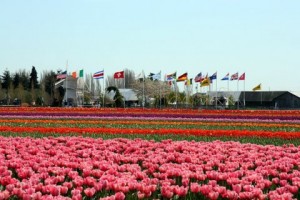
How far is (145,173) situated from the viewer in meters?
6.70

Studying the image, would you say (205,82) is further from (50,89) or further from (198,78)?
(50,89)

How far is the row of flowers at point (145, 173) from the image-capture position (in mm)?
5449

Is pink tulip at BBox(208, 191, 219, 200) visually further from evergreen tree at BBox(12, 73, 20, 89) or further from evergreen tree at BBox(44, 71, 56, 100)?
evergreen tree at BBox(12, 73, 20, 89)

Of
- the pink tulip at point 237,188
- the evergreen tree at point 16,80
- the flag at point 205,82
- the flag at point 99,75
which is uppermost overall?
the evergreen tree at point 16,80

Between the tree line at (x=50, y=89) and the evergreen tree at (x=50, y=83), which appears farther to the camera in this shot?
the evergreen tree at (x=50, y=83)

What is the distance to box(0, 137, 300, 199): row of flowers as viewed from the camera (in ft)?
17.9

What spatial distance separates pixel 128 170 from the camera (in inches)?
272

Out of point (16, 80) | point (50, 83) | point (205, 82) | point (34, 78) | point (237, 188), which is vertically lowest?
point (237, 188)

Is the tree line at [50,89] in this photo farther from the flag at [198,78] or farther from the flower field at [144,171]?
the flower field at [144,171]

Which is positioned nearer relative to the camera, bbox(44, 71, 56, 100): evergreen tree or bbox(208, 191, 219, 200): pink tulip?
bbox(208, 191, 219, 200): pink tulip

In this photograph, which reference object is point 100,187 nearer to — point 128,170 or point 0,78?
point 128,170

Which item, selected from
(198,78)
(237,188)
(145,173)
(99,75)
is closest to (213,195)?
(237,188)

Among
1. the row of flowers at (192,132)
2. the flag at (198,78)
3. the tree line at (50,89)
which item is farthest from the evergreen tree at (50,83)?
the row of flowers at (192,132)

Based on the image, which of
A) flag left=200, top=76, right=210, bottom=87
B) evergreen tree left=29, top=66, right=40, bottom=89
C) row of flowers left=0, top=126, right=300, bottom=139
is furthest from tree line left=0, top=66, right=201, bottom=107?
row of flowers left=0, top=126, right=300, bottom=139
